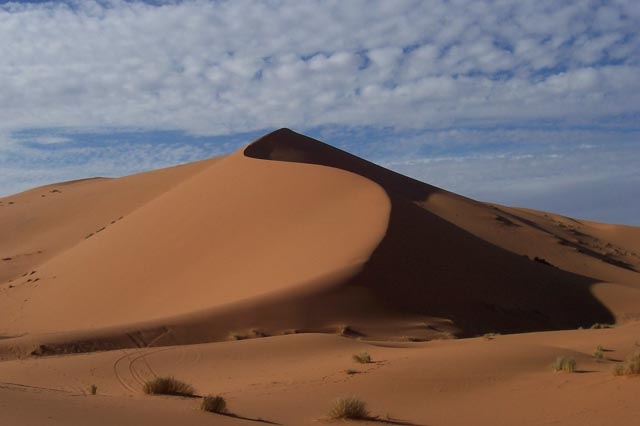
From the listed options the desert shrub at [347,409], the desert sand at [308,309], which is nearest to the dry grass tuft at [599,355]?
the desert sand at [308,309]

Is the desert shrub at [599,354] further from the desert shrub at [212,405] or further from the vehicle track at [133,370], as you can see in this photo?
the vehicle track at [133,370]

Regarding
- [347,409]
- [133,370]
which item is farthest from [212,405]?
[133,370]

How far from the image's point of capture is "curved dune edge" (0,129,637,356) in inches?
877

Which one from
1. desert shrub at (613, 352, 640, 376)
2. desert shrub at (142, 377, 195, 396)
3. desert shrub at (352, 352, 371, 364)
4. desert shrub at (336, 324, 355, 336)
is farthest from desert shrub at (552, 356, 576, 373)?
desert shrub at (336, 324, 355, 336)

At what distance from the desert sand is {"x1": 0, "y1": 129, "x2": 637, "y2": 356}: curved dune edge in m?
0.10

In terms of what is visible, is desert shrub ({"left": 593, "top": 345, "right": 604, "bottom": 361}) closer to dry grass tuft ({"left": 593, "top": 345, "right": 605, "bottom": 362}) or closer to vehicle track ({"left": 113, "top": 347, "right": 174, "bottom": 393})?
dry grass tuft ({"left": 593, "top": 345, "right": 605, "bottom": 362})

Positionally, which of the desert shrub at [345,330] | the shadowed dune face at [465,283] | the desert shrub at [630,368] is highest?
the shadowed dune face at [465,283]

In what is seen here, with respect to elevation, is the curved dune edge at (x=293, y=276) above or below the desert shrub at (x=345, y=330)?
above

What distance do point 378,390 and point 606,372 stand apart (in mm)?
3717

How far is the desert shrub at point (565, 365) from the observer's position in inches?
519

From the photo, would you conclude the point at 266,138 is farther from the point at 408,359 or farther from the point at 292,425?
the point at 292,425

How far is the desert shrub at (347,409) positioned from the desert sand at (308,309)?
0.14m

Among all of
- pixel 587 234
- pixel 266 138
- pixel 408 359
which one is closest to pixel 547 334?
pixel 408 359

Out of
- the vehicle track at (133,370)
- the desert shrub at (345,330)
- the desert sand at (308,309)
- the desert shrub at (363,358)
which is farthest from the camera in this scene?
the desert shrub at (345,330)
